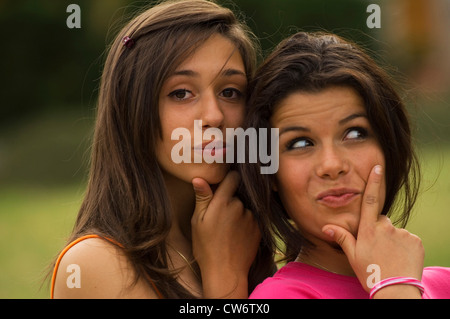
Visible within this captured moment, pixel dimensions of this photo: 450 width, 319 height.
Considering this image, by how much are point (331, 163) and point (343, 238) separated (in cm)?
26

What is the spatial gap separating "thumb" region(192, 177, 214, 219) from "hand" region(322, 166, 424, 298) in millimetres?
552

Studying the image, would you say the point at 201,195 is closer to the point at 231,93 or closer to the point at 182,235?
the point at 182,235

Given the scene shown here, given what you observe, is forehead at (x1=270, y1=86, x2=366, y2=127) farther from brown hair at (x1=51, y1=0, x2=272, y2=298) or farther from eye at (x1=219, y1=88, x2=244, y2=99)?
brown hair at (x1=51, y1=0, x2=272, y2=298)

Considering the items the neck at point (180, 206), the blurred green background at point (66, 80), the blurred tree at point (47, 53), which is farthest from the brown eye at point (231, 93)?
the blurred tree at point (47, 53)

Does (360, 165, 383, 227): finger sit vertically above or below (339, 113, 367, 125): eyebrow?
below

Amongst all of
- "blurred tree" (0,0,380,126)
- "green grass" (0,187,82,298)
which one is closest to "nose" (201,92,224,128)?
"green grass" (0,187,82,298)

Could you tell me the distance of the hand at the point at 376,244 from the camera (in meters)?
2.31

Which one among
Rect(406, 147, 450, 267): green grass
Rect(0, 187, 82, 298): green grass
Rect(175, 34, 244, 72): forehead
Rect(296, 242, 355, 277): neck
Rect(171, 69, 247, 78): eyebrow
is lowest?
Rect(0, 187, 82, 298): green grass

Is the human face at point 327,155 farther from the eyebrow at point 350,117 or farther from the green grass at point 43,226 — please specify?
the green grass at point 43,226

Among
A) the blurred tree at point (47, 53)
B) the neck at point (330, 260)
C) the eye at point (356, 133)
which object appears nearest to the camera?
the eye at point (356, 133)

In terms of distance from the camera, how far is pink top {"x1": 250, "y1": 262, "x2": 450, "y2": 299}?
7.74ft

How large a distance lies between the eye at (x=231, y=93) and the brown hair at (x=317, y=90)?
10 cm
